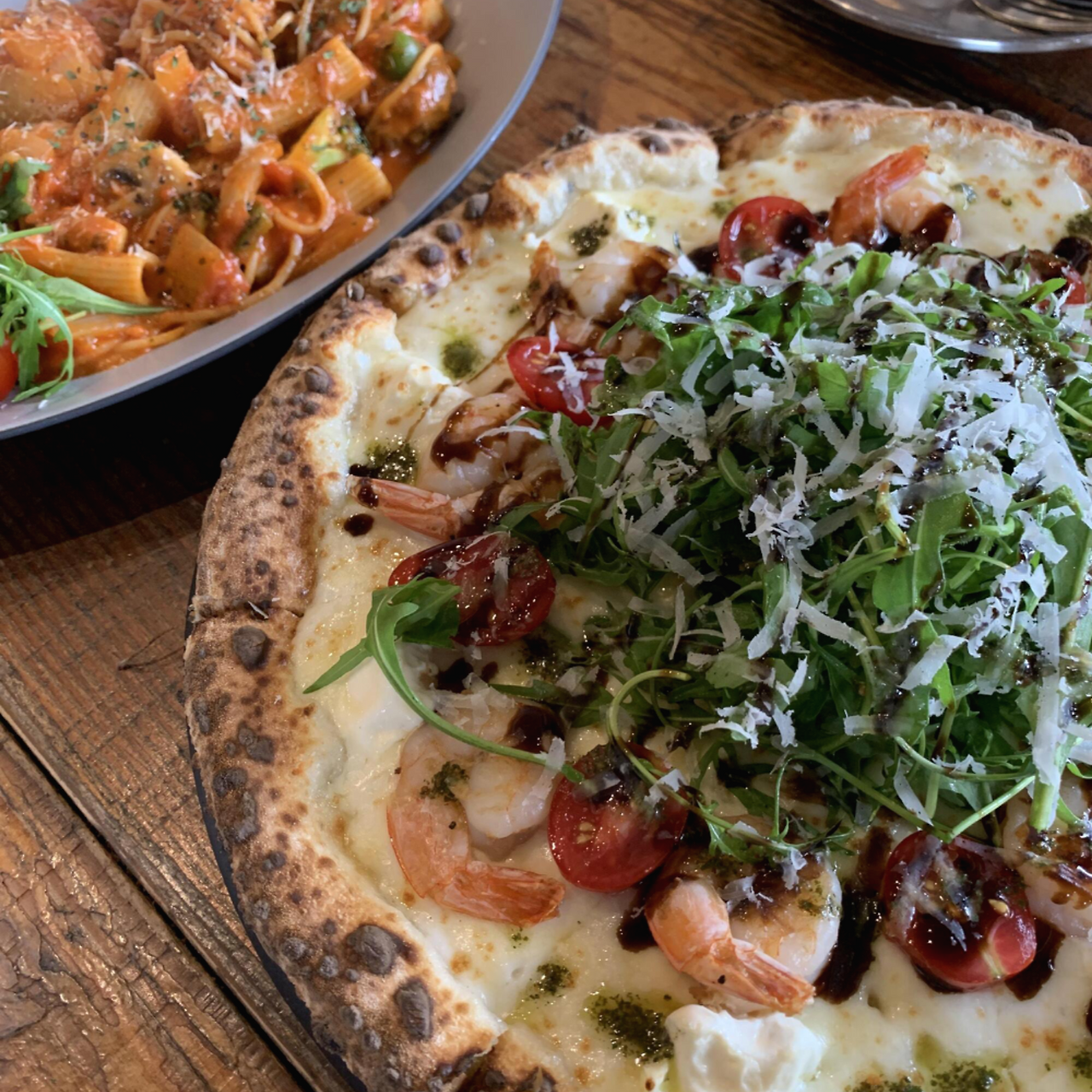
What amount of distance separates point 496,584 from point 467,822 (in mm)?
533

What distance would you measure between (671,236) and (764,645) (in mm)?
1625

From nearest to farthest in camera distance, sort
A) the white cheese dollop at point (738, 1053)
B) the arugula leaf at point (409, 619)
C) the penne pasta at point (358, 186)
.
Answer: the white cheese dollop at point (738, 1053) → the arugula leaf at point (409, 619) → the penne pasta at point (358, 186)

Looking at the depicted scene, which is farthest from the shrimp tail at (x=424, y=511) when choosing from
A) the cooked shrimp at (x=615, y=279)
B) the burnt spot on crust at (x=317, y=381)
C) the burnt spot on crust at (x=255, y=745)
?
the cooked shrimp at (x=615, y=279)

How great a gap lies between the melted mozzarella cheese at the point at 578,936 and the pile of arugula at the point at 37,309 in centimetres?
108

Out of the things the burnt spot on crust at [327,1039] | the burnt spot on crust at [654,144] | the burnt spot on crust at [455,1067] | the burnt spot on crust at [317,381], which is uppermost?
the burnt spot on crust at [654,144]

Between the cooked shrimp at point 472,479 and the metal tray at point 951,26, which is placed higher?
the metal tray at point 951,26

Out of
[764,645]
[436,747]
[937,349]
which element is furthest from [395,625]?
[937,349]

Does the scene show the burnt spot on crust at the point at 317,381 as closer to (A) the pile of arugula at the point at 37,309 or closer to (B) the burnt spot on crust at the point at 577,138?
(A) the pile of arugula at the point at 37,309

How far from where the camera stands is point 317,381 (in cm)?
261

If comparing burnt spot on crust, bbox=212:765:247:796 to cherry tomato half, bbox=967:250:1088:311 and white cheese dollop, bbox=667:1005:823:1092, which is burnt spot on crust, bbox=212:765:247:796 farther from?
cherry tomato half, bbox=967:250:1088:311

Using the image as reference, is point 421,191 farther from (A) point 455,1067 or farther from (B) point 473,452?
(A) point 455,1067

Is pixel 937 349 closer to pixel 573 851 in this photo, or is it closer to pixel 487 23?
pixel 573 851

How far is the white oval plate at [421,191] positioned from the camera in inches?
115

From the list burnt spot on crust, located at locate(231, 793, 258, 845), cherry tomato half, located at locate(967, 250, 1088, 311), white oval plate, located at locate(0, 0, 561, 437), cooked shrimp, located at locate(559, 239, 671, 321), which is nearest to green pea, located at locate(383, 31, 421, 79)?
white oval plate, located at locate(0, 0, 561, 437)
